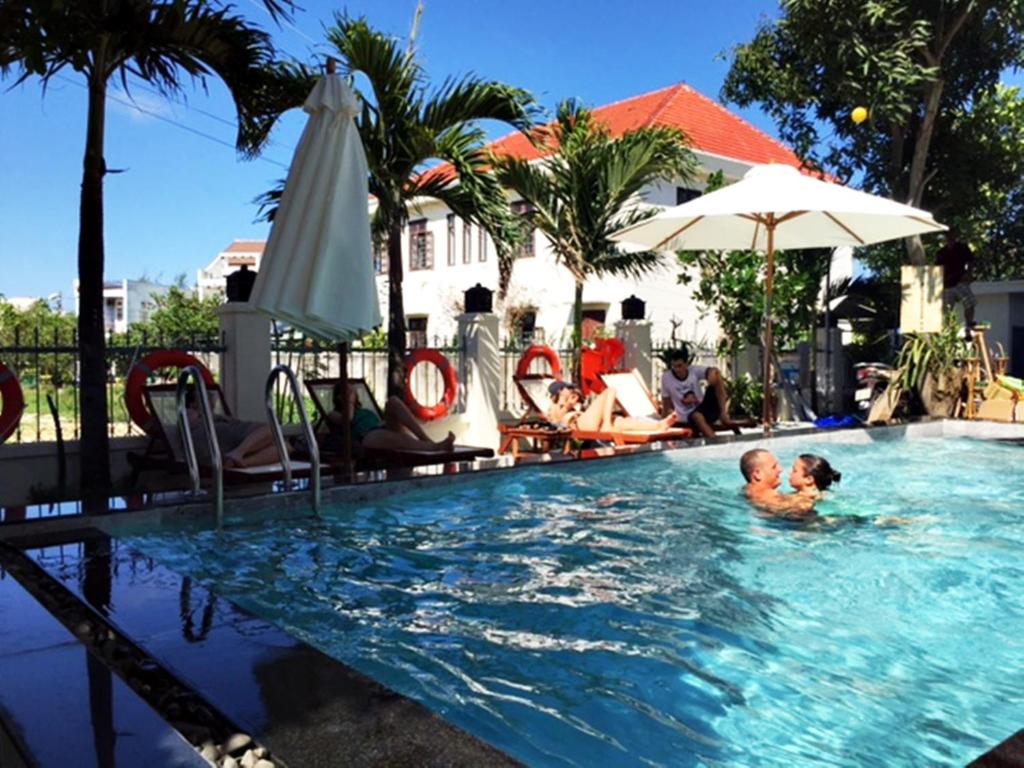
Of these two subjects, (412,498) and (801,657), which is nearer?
(801,657)

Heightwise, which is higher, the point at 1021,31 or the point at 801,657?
the point at 1021,31

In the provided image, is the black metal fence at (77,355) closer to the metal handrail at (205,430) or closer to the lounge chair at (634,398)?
the metal handrail at (205,430)

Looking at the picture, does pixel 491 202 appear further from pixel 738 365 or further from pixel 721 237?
pixel 738 365

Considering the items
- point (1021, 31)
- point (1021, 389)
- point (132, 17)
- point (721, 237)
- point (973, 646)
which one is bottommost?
point (973, 646)

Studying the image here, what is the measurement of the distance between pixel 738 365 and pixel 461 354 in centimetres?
609

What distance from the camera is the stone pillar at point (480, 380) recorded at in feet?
36.8

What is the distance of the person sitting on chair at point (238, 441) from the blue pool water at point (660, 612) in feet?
3.96

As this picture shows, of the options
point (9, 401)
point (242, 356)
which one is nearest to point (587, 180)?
point (242, 356)

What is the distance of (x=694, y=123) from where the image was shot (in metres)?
25.1

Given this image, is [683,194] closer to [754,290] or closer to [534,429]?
[754,290]

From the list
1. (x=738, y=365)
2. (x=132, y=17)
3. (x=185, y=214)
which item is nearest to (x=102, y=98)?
(x=132, y=17)

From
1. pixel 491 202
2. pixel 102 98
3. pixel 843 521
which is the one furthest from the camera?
pixel 491 202

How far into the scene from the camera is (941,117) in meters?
15.6

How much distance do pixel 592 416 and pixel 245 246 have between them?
62162 millimetres
